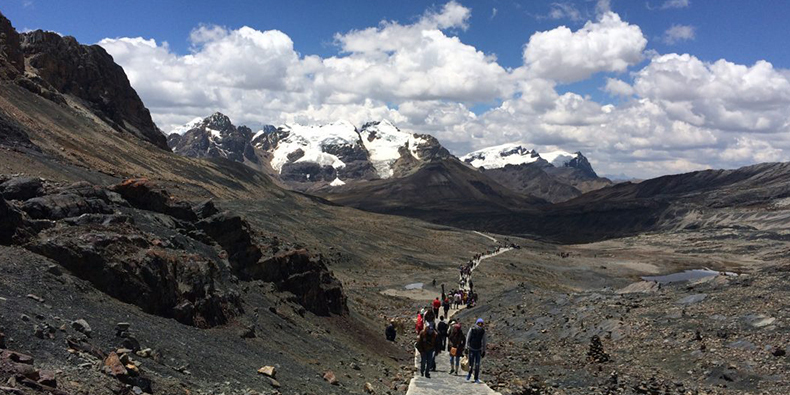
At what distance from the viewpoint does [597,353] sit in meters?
22.7

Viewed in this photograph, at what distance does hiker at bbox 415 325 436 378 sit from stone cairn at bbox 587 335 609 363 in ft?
23.0

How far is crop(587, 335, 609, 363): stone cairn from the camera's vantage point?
884 inches

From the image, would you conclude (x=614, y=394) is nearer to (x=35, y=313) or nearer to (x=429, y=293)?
(x=35, y=313)

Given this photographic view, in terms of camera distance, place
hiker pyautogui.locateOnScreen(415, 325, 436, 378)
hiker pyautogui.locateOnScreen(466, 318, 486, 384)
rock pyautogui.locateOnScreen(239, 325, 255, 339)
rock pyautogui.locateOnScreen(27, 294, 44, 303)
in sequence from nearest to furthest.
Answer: rock pyautogui.locateOnScreen(27, 294, 44, 303) → rock pyautogui.locateOnScreen(239, 325, 255, 339) → hiker pyautogui.locateOnScreen(466, 318, 486, 384) → hiker pyautogui.locateOnScreen(415, 325, 436, 378)

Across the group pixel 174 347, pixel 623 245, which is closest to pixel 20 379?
pixel 174 347

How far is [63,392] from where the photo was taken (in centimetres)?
862

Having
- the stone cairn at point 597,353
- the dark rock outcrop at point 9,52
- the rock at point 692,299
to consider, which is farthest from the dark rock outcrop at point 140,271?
the dark rock outcrop at point 9,52

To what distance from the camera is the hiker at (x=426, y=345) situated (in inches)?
740

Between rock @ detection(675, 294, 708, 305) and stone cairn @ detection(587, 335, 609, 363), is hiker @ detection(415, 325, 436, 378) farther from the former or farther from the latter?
rock @ detection(675, 294, 708, 305)

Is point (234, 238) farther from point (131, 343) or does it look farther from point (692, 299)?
point (692, 299)

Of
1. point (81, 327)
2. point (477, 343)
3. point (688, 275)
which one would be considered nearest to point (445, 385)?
point (477, 343)

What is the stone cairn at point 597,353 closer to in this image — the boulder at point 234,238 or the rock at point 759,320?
the rock at point 759,320

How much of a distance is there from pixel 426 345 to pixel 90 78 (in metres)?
128

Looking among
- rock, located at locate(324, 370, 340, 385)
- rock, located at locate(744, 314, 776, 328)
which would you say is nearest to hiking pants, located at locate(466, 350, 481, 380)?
A: rock, located at locate(324, 370, 340, 385)
